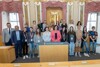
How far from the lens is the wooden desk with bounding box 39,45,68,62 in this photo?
5.20 m

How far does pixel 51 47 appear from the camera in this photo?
17.0 ft

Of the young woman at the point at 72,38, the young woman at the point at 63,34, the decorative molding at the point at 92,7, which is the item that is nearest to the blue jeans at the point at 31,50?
the young woman at the point at 63,34

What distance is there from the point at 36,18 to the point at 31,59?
10.0 ft

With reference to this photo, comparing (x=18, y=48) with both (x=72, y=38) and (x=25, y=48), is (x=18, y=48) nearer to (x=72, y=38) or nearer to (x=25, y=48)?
(x=25, y=48)

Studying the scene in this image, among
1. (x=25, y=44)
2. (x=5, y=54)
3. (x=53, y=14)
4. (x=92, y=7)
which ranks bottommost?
(x=5, y=54)

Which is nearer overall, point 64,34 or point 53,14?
point 64,34

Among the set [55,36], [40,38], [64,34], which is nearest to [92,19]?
[64,34]

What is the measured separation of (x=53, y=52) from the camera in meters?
5.23

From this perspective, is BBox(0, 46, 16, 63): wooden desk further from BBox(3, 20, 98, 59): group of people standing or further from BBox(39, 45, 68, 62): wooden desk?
BBox(39, 45, 68, 62): wooden desk

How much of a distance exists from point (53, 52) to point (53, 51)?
0.13ft

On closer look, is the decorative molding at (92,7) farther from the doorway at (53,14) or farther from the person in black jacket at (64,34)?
the person in black jacket at (64,34)

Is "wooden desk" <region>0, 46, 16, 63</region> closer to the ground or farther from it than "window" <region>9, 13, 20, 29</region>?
closer to the ground

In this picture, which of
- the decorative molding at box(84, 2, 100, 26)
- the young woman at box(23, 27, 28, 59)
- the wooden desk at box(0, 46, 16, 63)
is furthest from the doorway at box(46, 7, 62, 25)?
the wooden desk at box(0, 46, 16, 63)

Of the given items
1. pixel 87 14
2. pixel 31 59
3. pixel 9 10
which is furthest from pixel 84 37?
pixel 9 10
